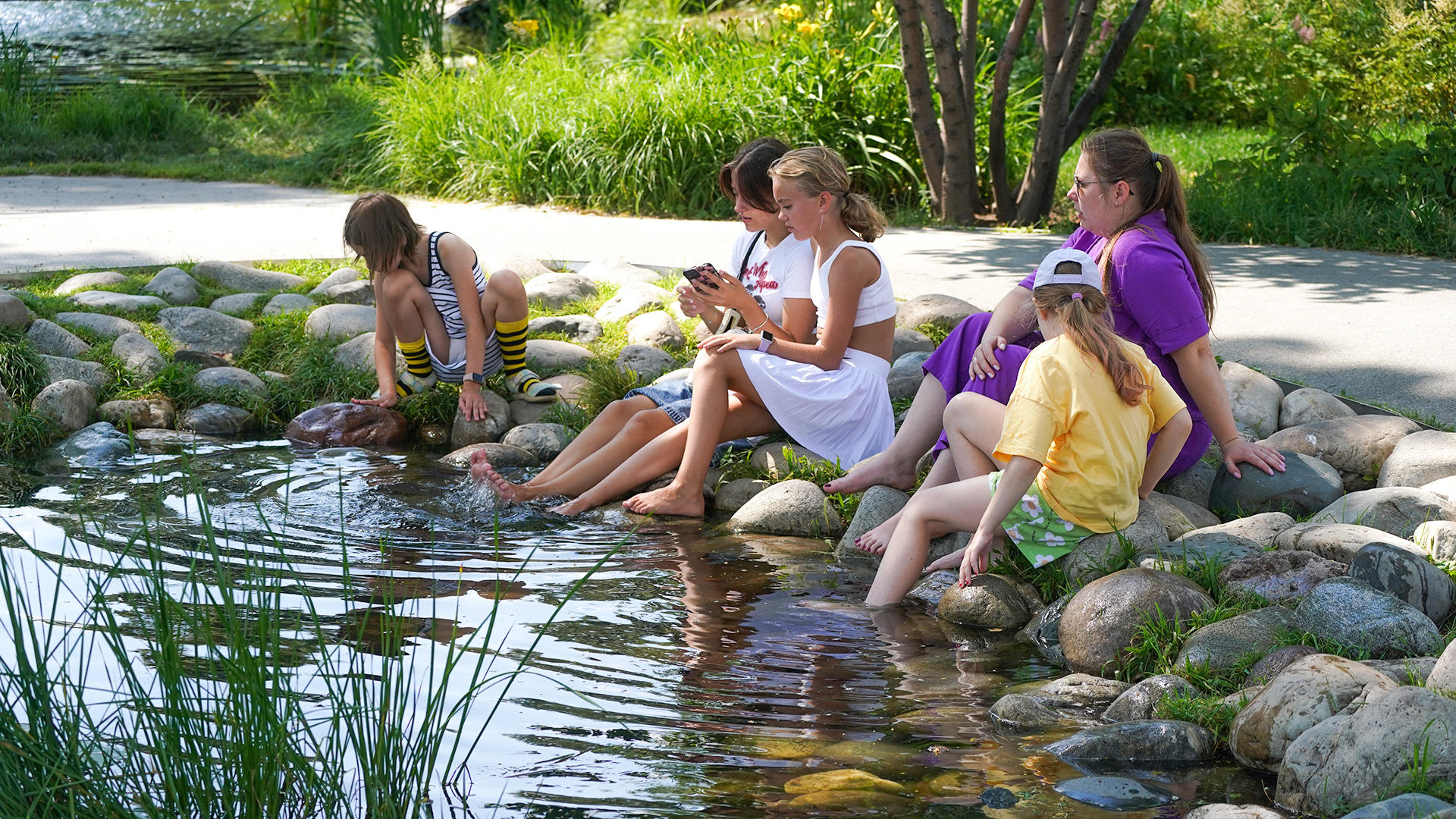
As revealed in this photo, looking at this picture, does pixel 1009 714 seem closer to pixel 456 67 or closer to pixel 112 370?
pixel 112 370

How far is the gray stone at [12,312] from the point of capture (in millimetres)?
6250

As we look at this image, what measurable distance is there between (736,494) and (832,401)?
0.56 metres

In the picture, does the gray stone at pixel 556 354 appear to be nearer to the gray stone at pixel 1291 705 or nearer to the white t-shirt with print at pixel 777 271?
the white t-shirt with print at pixel 777 271

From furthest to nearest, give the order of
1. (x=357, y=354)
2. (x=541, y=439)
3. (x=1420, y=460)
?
(x=357, y=354), (x=541, y=439), (x=1420, y=460)

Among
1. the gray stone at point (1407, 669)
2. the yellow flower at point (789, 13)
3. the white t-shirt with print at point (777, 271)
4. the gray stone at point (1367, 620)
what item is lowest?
the gray stone at point (1407, 669)

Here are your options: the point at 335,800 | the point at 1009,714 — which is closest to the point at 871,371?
the point at 1009,714

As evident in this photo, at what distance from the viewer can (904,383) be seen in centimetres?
570

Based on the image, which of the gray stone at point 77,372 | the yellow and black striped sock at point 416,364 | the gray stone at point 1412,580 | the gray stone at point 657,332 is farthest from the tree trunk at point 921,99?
the gray stone at point 1412,580

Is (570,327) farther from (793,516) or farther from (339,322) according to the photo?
(793,516)

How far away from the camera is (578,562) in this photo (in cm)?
446

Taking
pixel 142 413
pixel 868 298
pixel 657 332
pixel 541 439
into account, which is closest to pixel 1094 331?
pixel 868 298

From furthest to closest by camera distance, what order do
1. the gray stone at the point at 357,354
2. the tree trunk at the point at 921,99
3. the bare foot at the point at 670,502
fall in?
the tree trunk at the point at 921,99 < the gray stone at the point at 357,354 < the bare foot at the point at 670,502

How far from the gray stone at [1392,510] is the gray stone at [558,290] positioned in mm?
4323

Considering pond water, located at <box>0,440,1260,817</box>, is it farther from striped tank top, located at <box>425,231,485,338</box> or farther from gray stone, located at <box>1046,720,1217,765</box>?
striped tank top, located at <box>425,231,485,338</box>
